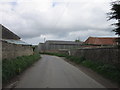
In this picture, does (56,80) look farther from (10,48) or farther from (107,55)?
(107,55)

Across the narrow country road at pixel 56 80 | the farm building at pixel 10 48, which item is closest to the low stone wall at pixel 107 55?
the narrow country road at pixel 56 80

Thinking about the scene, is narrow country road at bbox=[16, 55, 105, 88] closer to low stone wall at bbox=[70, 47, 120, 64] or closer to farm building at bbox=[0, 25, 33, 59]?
farm building at bbox=[0, 25, 33, 59]

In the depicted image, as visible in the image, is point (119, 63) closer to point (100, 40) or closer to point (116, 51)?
point (116, 51)

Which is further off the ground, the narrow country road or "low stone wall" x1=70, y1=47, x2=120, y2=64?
"low stone wall" x1=70, y1=47, x2=120, y2=64

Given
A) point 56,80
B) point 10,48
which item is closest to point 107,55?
point 56,80

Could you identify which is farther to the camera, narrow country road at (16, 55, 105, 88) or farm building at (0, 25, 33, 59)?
farm building at (0, 25, 33, 59)

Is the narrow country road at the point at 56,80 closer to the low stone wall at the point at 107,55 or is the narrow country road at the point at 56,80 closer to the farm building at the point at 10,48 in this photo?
the farm building at the point at 10,48

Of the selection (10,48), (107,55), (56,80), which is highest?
(10,48)

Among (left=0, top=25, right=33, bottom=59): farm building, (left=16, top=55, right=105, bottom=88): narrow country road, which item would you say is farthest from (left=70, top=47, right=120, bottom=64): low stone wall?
(left=0, top=25, right=33, bottom=59): farm building

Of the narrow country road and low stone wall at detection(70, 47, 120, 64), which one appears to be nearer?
the narrow country road

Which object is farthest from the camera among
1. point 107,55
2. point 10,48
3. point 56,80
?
point 107,55

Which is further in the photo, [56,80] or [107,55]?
[107,55]

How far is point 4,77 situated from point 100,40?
61.2 meters

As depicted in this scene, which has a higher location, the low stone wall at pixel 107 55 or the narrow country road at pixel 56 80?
the low stone wall at pixel 107 55
